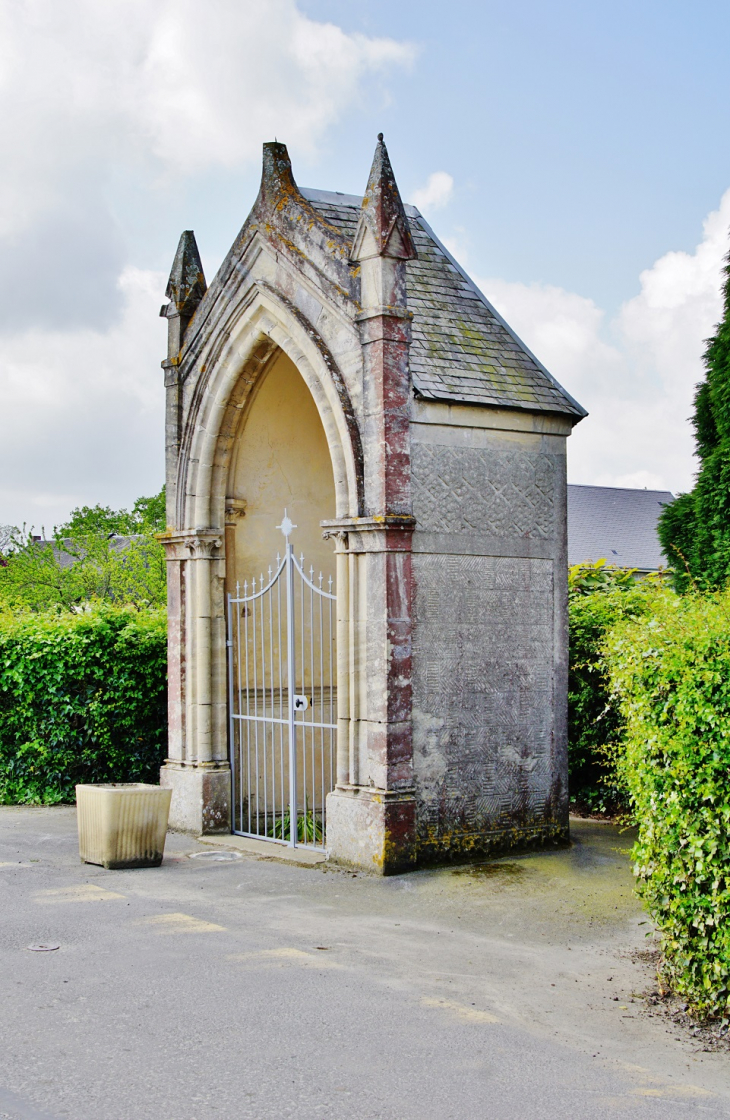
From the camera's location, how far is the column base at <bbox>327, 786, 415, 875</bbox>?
325 inches

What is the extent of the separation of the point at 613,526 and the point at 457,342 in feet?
85.0

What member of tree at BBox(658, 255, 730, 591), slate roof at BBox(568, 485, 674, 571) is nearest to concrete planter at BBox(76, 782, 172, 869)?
tree at BBox(658, 255, 730, 591)

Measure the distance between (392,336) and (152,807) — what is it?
13.2ft

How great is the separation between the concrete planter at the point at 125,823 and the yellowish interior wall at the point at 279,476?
8.57 feet

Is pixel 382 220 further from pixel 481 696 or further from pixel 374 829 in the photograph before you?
pixel 374 829

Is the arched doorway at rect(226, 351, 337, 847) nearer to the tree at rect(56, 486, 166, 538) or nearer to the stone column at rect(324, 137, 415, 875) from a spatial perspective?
the stone column at rect(324, 137, 415, 875)

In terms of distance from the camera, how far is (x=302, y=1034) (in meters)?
5.12

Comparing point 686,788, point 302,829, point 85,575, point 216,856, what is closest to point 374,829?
point 216,856

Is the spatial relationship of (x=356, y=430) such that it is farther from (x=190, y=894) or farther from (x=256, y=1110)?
(x=256, y=1110)

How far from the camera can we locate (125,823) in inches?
345

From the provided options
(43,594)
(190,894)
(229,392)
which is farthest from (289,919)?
(43,594)

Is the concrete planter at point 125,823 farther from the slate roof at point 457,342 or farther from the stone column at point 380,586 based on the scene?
the slate roof at point 457,342

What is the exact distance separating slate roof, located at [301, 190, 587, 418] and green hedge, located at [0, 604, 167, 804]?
190 inches

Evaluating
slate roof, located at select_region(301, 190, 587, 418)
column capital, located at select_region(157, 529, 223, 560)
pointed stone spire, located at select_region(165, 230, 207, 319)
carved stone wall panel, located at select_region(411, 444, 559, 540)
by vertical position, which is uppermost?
pointed stone spire, located at select_region(165, 230, 207, 319)
